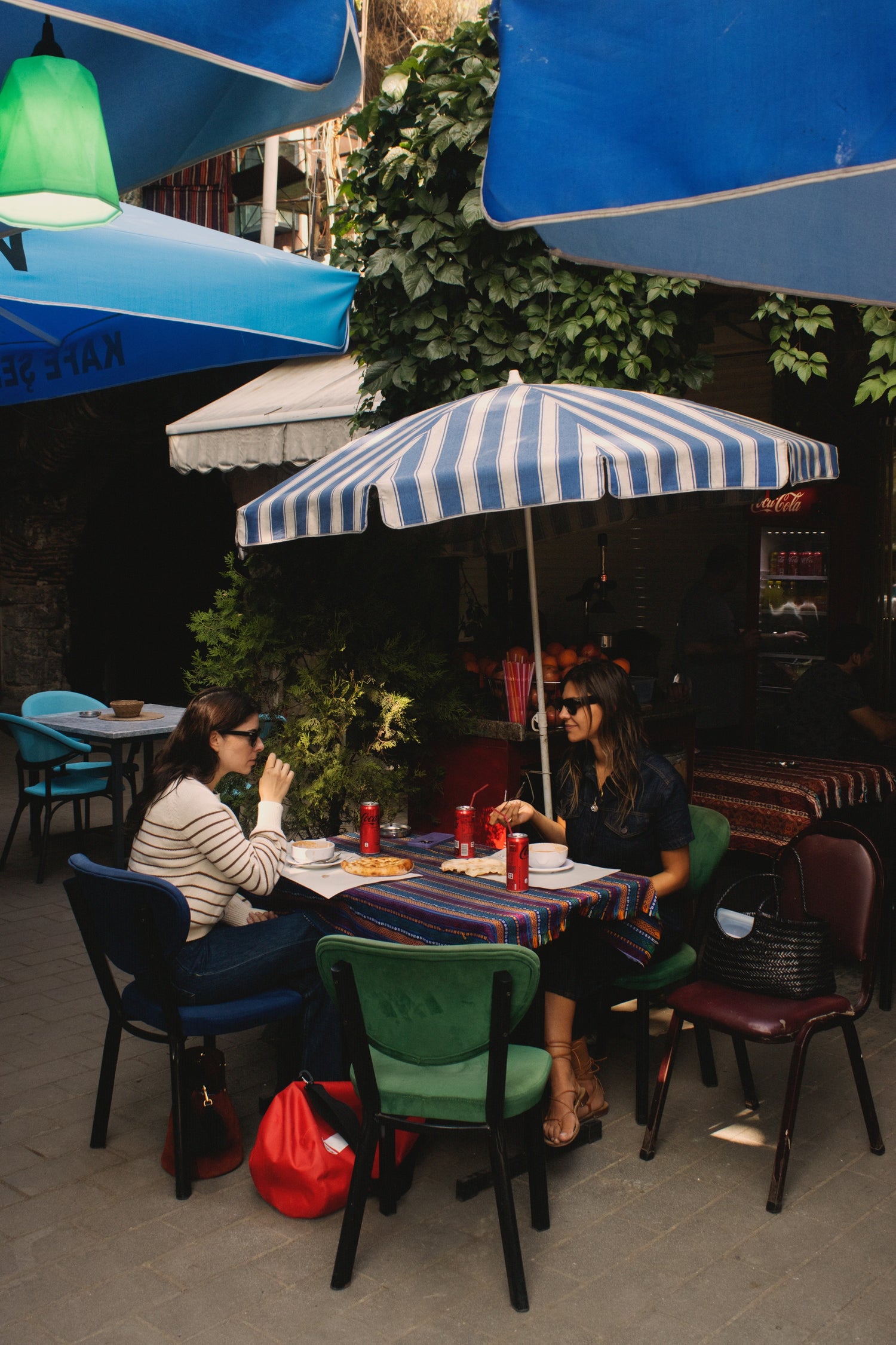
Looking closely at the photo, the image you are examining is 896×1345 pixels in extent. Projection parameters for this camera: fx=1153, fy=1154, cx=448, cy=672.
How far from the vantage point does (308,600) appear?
17.0 ft

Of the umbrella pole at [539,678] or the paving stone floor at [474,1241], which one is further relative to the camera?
the umbrella pole at [539,678]

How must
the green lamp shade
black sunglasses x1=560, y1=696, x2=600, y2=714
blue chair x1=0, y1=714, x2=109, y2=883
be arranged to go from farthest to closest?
blue chair x1=0, y1=714, x2=109, y2=883 → black sunglasses x1=560, y1=696, x2=600, y2=714 → the green lamp shade

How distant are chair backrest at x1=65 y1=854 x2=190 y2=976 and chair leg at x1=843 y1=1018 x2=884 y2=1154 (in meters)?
2.12

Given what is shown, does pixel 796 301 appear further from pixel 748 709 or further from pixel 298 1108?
pixel 298 1108

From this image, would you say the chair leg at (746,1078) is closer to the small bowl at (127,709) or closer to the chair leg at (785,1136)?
the chair leg at (785,1136)

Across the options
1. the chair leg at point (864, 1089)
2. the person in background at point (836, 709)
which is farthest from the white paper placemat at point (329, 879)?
the person in background at point (836, 709)

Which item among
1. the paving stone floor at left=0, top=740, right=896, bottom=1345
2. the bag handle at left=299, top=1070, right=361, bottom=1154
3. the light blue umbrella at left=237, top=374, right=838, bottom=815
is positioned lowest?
the paving stone floor at left=0, top=740, right=896, bottom=1345

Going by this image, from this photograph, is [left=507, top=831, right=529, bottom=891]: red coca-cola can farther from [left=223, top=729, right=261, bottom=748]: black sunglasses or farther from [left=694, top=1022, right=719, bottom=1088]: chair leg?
[left=694, top=1022, right=719, bottom=1088]: chair leg

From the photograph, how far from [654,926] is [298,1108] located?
1.33 m

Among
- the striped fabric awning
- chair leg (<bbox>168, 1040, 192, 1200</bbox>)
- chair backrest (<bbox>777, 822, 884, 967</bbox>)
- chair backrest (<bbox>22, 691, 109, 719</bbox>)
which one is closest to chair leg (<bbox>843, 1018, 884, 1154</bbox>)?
chair backrest (<bbox>777, 822, 884, 967</bbox>)

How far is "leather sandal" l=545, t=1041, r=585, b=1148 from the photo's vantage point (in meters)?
3.76

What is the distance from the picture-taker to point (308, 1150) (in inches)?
133

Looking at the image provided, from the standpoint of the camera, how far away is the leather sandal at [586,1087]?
158 inches

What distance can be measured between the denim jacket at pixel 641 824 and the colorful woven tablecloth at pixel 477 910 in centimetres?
25
